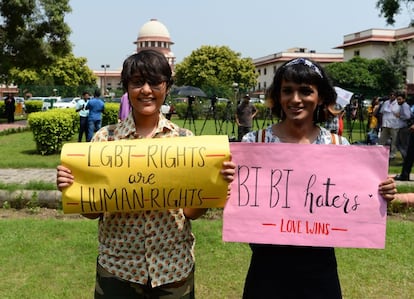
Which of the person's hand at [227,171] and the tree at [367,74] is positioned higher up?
the tree at [367,74]

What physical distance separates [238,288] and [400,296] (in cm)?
113

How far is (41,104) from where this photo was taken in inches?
1083

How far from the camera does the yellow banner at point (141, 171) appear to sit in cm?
189

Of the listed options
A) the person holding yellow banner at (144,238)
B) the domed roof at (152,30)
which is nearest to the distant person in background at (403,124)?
the person holding yellow banner at (144,238)

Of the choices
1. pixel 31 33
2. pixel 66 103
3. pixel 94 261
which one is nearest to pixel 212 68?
pixel 66 103

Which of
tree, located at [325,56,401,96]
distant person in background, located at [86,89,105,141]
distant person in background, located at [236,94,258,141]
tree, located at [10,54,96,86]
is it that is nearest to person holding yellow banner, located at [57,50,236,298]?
distant person in background, located at [86,89,105,141]

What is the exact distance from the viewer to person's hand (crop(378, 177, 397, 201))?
6.51 ft

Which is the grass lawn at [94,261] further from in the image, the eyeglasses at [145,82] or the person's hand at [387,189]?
the eyeglasses at [145,82]

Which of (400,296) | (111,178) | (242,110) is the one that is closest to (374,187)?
(111,178)

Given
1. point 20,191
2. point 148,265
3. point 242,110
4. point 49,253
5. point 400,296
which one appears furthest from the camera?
point 242,110

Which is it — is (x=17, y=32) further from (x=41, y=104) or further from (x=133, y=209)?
(x=133, y=209)

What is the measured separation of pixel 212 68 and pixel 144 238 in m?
56.9

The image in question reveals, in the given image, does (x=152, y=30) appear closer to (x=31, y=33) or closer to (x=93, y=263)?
(x=31, y=33)

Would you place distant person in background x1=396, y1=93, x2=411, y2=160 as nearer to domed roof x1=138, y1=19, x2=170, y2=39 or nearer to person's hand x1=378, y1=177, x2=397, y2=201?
person's hand x1=378, y1=177, x2=397, y2=201
